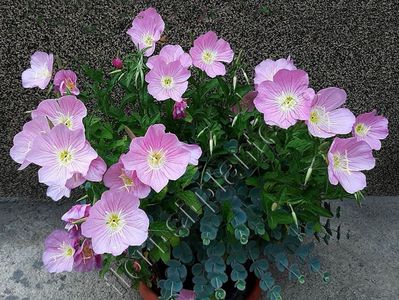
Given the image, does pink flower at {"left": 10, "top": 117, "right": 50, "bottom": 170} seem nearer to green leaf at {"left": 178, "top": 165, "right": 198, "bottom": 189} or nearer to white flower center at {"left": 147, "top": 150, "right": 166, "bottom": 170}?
white flower center at {"left": 147, "top": 150, "right": 166, "bottom": 170}

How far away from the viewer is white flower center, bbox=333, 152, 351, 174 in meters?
1.30

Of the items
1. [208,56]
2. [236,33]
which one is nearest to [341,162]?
A: [208,56]

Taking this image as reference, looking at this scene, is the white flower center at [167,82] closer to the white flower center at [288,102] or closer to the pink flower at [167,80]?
the pink flower at [167,80]

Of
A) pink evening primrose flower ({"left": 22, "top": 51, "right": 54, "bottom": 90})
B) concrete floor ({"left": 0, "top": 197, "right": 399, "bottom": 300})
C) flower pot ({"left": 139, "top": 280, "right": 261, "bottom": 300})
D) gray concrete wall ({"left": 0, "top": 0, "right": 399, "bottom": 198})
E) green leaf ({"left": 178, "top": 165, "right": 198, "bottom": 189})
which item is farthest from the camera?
gray concrete wall ({"left": 0, "top": 0, "right": 399, "bottom": 198})

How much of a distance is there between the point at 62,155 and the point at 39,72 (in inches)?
14.7

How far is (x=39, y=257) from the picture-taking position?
208cm

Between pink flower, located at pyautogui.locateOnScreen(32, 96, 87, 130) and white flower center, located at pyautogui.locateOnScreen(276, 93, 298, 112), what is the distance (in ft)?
1.53

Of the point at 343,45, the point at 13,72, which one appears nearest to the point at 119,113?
the point at 13,72

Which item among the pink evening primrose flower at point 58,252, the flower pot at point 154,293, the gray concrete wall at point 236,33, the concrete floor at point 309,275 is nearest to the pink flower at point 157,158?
the pink evening primrose flower at point 58,252

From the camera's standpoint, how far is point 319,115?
4.40ft

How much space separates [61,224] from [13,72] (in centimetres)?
63

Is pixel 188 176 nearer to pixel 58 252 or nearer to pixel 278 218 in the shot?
pixel 278 218

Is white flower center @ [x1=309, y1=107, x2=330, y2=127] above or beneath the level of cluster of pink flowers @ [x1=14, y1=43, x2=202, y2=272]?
above

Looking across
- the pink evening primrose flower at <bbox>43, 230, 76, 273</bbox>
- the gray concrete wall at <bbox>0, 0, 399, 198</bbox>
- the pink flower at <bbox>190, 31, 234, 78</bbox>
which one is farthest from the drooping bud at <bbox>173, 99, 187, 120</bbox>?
the gray concrete wall at <bbox>0, 0, 399, 198</bbox>
